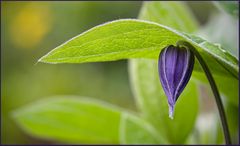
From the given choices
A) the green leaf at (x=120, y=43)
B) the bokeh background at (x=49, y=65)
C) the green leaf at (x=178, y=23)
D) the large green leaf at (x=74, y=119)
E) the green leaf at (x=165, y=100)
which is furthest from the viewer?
the bokeh background at (x=49, y=65)

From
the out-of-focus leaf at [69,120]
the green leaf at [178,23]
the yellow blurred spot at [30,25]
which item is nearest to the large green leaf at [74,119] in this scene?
A: the out-of-focus leaf at [69,120]

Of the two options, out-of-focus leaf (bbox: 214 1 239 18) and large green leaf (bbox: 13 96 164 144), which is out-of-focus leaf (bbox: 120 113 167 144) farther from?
out-of-focus leaf (bbox: 214 1 239 18)

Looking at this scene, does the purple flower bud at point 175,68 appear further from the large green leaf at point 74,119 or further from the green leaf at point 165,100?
the large green leaf at point 74,119

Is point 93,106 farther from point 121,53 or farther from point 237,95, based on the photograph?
point 121,53

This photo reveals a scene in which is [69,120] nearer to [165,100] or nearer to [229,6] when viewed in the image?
[165,100]

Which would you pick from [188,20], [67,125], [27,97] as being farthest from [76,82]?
[188,20]
